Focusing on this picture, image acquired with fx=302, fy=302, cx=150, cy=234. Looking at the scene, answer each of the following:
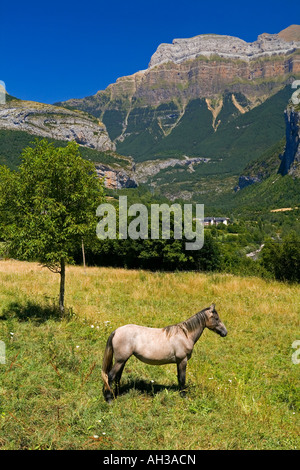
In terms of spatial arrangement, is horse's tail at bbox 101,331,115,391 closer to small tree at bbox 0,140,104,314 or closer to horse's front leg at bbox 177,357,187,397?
horse's front leg at bbox 177,357,187,397

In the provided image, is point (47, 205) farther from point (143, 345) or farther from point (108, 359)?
point (143, 345)

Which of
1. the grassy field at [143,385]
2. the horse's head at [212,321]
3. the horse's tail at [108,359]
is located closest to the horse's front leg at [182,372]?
the grassy field at [143,385]

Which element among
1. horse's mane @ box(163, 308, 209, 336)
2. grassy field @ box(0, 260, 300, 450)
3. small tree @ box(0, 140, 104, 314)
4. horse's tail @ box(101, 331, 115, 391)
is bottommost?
grassy field @ box(0, 260, 300, 450)

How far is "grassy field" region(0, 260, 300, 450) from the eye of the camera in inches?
216

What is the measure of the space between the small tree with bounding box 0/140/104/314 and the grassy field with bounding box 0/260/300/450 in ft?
9.44

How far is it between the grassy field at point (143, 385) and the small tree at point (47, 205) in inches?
113

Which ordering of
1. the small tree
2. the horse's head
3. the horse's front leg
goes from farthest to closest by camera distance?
the small tree
the horse's head
the horse's front leg

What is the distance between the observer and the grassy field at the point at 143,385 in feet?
18.0

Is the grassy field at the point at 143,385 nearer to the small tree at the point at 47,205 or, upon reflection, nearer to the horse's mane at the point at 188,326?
the horse's mane at the point at 188,326

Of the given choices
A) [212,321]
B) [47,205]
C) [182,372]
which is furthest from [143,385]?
[47,205]

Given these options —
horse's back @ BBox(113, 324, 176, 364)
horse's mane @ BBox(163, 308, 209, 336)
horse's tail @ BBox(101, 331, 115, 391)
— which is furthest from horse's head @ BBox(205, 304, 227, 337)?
horse's tail @ BBox(101, 331, 115, 391)

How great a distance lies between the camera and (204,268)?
45000 millimetres
